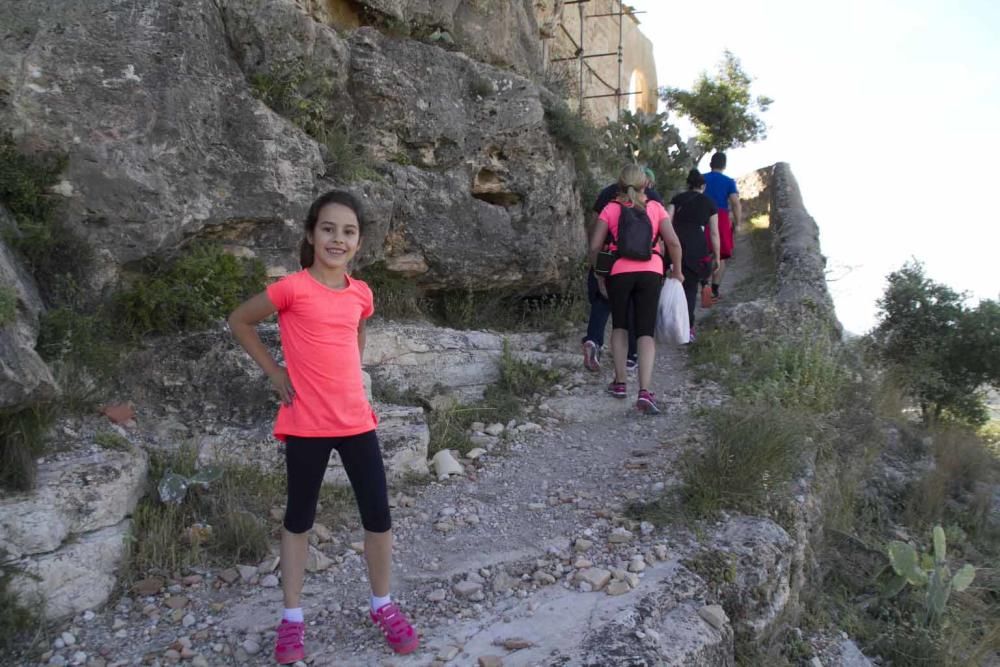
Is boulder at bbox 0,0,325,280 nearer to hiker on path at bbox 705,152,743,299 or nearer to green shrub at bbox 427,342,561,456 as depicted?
green shrub at bbox 427,342,561,456

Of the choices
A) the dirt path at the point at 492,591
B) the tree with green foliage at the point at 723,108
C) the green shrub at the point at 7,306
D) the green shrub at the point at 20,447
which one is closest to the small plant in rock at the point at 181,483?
the dirt path at the point at 492,591

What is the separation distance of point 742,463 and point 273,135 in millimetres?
3591

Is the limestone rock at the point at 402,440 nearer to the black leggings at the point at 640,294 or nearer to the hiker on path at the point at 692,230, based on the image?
the black leggings at the point at 640,294

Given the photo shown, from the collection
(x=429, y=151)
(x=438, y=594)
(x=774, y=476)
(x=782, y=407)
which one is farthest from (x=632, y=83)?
(x=438, y=594)

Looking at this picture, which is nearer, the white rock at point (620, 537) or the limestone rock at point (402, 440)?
the white rock at point (620, 537)

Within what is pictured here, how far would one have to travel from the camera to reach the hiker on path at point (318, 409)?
284cm

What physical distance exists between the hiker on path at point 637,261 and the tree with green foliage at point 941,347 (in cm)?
386

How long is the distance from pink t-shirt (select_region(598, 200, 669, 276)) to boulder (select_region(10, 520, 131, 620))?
11.4 ft

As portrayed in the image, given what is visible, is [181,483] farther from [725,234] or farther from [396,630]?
[725,234]

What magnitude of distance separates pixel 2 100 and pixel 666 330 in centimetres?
434

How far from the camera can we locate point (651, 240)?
532 centimetres

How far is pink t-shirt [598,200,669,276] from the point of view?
534 cm

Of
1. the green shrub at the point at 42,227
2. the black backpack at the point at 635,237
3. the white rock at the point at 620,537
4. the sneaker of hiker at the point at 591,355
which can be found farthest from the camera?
the sneaker of hiker at the point at 591,355

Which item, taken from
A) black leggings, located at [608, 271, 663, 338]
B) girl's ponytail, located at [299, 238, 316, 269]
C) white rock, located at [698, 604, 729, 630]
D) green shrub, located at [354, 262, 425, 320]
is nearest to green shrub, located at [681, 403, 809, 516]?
white rock, located at [698, 604, 729, 630]
